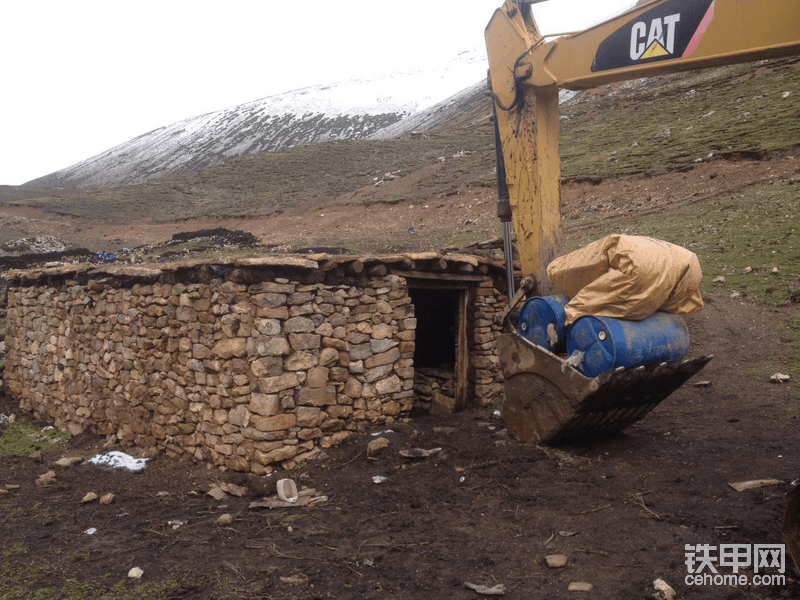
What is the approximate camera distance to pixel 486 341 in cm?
832

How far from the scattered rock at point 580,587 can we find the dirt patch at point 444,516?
58mm

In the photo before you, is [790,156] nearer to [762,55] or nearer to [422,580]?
[762,55]

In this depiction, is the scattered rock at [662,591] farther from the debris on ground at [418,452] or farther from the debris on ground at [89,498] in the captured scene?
the debris on ground at [89,498]

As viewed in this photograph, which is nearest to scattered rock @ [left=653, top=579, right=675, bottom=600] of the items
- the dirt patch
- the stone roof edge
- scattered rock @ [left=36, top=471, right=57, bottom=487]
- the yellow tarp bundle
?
the dirt patch

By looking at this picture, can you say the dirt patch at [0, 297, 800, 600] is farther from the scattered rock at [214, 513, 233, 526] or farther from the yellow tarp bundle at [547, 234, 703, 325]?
the yellow tarp bundle at [547, 234, 703, 325]

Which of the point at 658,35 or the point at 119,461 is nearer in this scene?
the point at 658,35

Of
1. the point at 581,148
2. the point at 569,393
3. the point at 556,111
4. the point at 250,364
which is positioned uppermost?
the point at 556,111

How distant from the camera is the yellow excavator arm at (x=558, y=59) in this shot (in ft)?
16.1

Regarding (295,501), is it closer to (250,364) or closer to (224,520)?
(224,520)

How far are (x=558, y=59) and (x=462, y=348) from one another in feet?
12.4

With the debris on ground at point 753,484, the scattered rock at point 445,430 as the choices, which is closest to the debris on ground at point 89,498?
the scattered rock at point 445,430

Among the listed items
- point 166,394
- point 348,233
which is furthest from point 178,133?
point 166,394

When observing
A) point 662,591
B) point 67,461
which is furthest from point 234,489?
point 662,591

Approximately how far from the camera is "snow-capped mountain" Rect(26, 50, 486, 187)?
2726 inches
